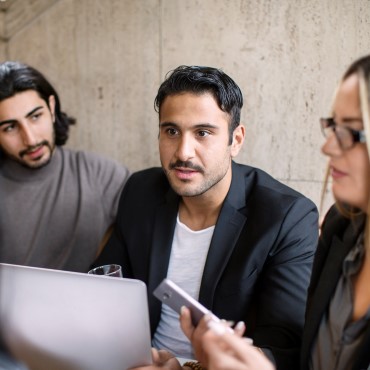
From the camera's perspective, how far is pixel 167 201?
1.64 metres

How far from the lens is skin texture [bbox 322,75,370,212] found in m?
0.85

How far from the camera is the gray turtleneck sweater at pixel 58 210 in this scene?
190cm

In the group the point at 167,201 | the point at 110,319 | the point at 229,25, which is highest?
the point at 229,25

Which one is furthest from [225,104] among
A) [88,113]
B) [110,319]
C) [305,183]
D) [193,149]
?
[88,113]

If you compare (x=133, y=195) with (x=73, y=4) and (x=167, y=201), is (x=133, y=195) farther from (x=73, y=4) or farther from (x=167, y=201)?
(x=73, y=4)

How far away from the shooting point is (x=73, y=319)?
0.94 m

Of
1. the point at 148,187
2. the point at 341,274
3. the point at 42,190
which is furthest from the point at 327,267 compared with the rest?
the point at 42,190

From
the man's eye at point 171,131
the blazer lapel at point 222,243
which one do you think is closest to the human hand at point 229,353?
the blazer lapel at point 222,243

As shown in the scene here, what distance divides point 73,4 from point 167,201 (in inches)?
46.9

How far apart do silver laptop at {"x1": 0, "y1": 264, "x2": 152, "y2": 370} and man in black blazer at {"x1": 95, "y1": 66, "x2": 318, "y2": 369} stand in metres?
0.47

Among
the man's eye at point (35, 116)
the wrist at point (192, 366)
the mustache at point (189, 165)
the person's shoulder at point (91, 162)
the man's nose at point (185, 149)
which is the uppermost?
the man's eye at point (35, 116)

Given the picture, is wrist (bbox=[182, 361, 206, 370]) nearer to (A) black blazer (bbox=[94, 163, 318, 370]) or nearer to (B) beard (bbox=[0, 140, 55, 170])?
(A) black blazer (bbox=[94, 163, 318, 370])

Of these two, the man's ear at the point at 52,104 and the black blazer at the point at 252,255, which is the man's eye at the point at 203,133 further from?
the man's ear at the point at 52,104

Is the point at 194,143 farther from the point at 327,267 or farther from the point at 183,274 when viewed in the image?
the point at 327,267
